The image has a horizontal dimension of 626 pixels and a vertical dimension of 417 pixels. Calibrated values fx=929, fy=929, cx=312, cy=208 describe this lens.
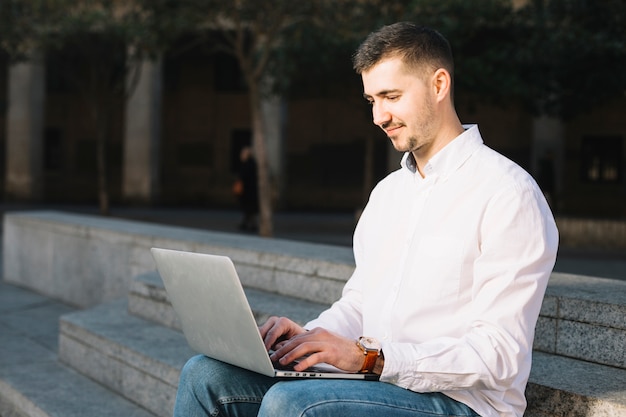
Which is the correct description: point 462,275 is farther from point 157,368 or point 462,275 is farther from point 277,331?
point 157,368

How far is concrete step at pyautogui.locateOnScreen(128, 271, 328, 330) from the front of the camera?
5.16m

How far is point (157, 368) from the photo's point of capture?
4891 mm

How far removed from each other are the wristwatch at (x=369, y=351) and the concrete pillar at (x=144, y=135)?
28.8 meters

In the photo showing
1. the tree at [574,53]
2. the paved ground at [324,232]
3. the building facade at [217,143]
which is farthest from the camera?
the building facade at [217,143]

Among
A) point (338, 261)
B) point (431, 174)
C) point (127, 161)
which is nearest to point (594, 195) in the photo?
point (127, 161)

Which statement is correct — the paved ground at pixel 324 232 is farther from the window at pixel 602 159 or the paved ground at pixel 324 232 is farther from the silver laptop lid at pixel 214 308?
the window at pixel 602 159

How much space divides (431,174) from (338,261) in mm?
2944

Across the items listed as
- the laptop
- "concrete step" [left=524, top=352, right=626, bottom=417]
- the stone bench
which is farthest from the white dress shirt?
the stone bench

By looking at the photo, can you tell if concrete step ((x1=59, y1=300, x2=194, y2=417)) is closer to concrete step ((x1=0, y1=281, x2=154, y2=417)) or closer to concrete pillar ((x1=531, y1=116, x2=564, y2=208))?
concrete step ((x1=0, y1=281, x2=154, y2=417))

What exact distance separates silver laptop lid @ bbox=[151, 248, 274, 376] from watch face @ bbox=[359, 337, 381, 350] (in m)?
0.26

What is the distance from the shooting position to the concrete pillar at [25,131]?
32.3 meters

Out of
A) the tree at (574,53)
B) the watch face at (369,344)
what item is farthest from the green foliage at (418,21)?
the watch face at (369,344)

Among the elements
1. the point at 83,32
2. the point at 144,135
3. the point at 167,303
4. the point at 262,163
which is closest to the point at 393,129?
Result: the point at 167,303

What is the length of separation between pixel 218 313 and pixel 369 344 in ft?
1.52
